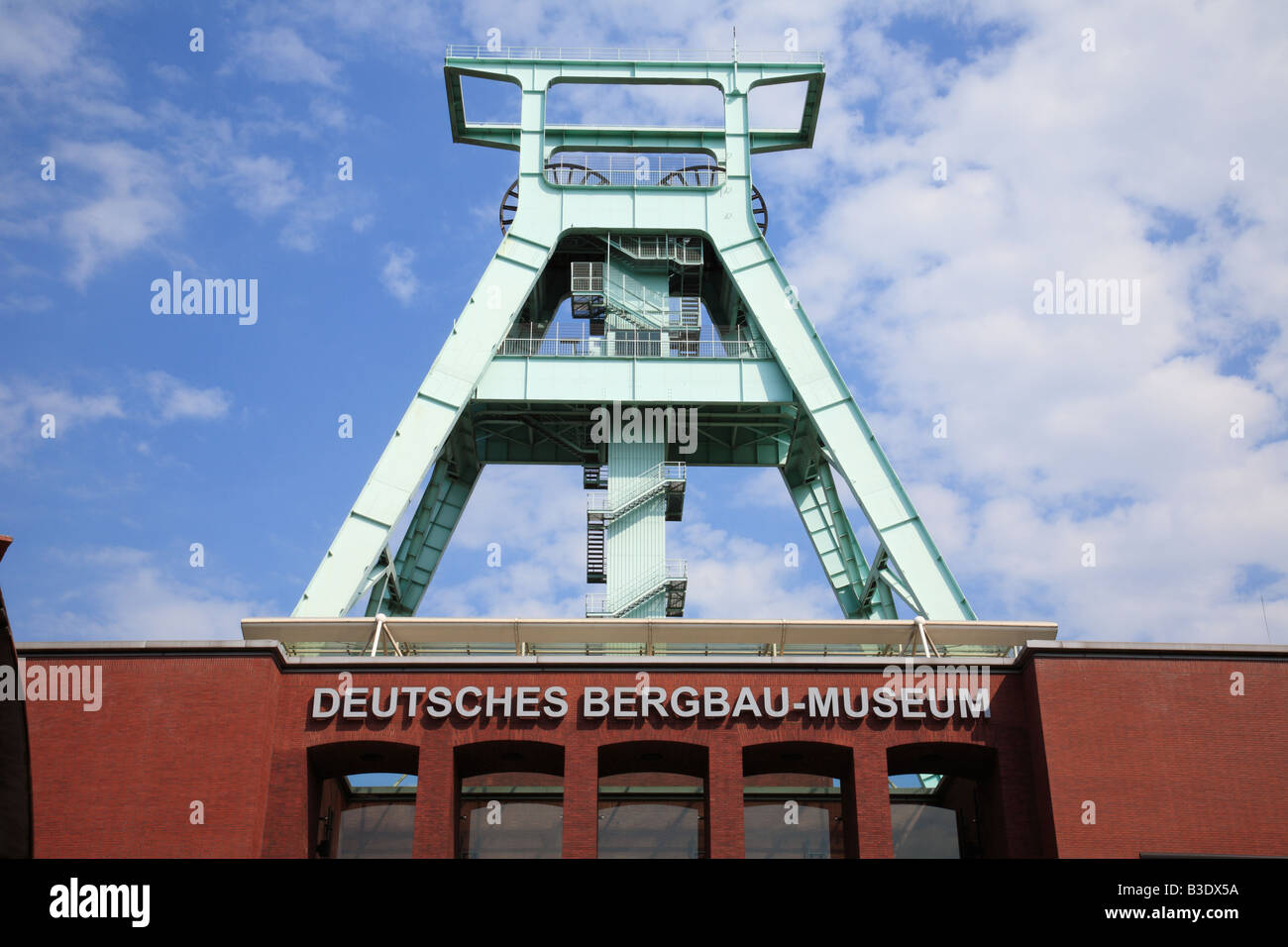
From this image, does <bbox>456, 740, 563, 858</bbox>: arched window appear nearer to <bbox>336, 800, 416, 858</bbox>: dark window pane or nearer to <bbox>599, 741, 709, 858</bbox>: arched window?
<bbox>599, 741, 709, 858</bbox>: arched window

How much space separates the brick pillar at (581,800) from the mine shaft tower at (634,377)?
7513mm

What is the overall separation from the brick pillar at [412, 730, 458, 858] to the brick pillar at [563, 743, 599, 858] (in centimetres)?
195

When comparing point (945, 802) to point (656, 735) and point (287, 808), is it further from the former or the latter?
point (287, 808)

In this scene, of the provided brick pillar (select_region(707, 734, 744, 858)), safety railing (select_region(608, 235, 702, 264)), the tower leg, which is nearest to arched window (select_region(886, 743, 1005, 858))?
brick pillar (select_region(707, 734, 744, 858))

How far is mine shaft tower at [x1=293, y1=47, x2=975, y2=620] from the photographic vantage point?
3103cm

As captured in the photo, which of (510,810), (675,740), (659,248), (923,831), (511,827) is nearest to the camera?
(675,740)

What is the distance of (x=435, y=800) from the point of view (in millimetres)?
23422

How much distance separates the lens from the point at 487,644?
2683 centimetres

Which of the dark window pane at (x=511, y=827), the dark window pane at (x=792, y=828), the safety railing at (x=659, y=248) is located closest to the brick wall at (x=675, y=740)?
the dark window pane at (x=792, y=828)

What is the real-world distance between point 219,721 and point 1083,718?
14600 mm

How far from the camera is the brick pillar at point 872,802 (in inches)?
915

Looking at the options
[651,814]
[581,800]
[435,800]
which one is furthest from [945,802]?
[435,800]

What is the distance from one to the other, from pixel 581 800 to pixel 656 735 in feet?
5.70
